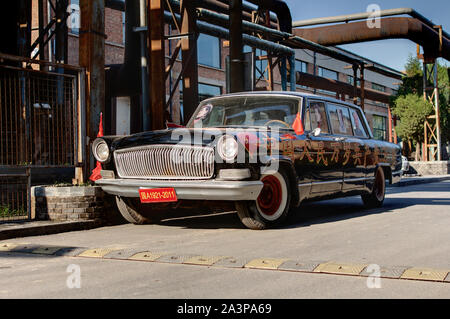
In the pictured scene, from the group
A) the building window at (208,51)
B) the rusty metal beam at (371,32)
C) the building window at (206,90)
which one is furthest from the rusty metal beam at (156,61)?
the building window at (208,51)

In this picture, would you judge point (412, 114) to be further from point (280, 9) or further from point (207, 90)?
point (280, 9)

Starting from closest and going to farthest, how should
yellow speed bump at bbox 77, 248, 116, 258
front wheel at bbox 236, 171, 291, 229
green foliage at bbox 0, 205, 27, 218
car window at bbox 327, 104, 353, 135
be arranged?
yellow speed bump at bbox 77, 248, 116, 258 < front wheel at bbox 236, 171, 291, 229 < green foliage at bbox 0, 205, 27, 218 < car window at bbox 327, 104, 353, 135

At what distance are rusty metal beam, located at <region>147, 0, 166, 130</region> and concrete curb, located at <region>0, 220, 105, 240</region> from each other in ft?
8.31

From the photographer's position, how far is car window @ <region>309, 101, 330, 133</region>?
7.48 meters

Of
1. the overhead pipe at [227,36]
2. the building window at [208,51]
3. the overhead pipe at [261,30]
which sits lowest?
the overhead pipe at [227,36]

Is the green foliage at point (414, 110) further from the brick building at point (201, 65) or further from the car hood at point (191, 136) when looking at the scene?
the car hood at point (191, 136)

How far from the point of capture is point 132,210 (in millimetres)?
7121

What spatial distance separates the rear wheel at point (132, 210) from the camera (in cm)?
708

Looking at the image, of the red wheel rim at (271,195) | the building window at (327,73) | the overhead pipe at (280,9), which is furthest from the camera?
the building window at (327,73)

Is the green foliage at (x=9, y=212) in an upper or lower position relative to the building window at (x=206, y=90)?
lower

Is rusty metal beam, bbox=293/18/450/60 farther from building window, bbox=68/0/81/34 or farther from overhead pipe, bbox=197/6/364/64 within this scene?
building window, bbox=68/0/81/34

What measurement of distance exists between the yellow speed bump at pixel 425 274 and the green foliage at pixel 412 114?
23968mm

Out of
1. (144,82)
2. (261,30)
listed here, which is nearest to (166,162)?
(144,82)

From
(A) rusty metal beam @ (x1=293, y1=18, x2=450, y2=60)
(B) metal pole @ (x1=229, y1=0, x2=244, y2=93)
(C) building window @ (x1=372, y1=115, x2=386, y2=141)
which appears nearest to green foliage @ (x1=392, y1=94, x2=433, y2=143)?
(A) rusty metal beam @ (x1=293, y1=18, x2=450, y2=60)
